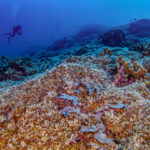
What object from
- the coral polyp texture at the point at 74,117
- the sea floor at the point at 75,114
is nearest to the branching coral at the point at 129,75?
the sea floor at the point at 75,114

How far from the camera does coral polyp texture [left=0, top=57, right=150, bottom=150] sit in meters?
2.75

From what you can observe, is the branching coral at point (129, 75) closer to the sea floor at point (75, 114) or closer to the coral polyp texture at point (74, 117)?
the sea floor at point (75, 114)

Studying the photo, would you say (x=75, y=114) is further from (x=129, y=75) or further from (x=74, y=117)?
(x=129, y=75)

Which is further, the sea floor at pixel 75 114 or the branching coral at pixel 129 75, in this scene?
the branching coral at pixel 129 75

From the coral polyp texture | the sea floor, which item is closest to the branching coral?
the sea floor

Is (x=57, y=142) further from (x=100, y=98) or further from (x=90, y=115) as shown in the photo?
(x=100, y=98)

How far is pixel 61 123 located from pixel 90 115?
78cm

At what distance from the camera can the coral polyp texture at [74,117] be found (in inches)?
108

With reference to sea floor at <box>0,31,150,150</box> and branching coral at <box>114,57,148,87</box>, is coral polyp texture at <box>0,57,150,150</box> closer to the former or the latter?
sea floor at <box>0,31,150,150</box>

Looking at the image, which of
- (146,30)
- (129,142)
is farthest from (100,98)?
(146,30)

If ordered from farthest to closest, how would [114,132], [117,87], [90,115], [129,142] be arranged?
[117,87]
[90,115]
[114,132]
[129,142]

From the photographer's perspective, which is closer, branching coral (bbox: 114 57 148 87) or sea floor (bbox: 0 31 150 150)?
sea floor (bbox: 0 31 150 150)

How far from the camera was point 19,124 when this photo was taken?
3041 mm

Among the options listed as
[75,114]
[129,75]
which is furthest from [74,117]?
[129,75]
